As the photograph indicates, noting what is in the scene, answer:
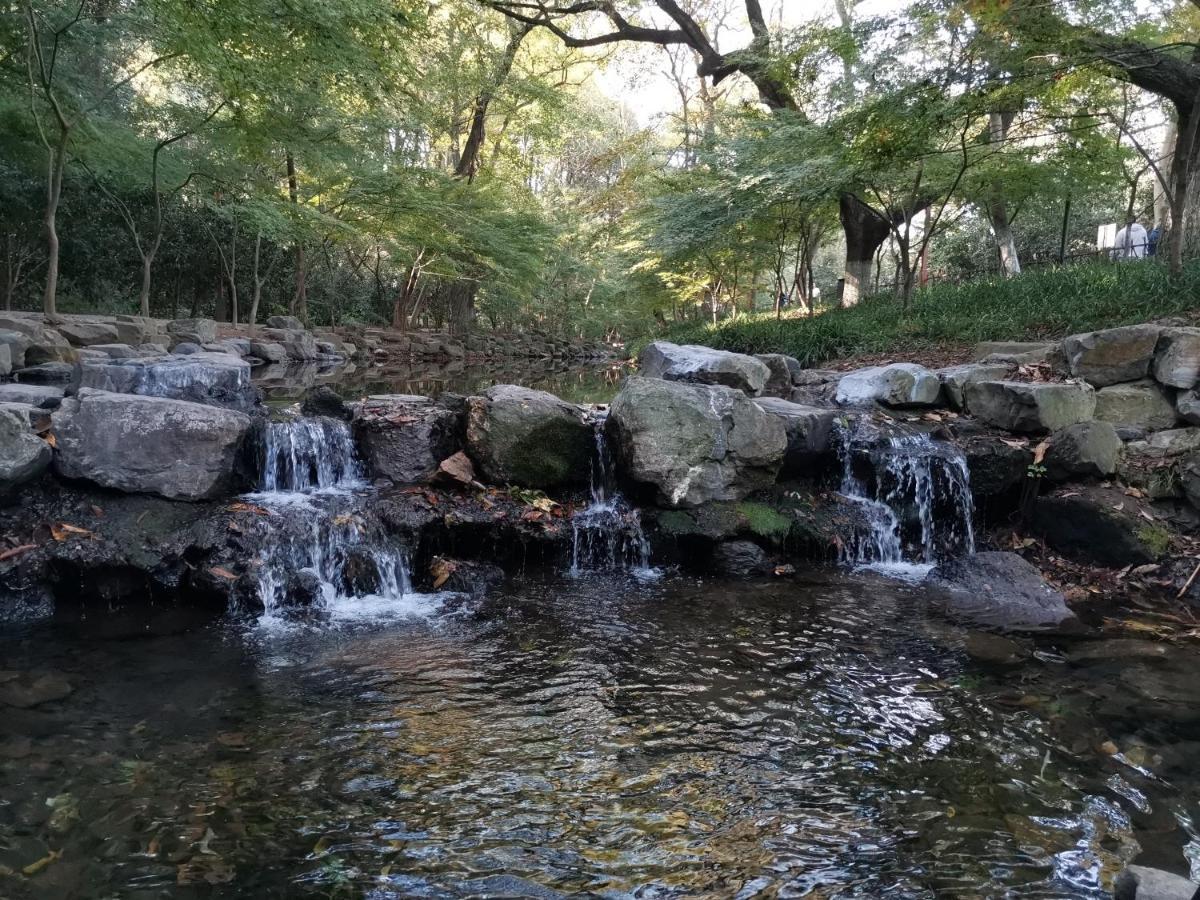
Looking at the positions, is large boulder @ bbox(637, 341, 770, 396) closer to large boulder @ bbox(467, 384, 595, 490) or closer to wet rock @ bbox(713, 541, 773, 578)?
large boulder @ bbox(467, 384, 595, 490)

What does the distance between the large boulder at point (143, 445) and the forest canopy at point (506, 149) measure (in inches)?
219

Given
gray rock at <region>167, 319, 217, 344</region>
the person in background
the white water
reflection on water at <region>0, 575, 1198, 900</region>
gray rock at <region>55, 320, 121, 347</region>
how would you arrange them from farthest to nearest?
the person in background < gray rock at <region>167, 319, 217, 344</region> < gray rock at <region>55, 320, 121, 347</region> < the white water < reflection on water at <region>0, 575, 1198, 900</region>

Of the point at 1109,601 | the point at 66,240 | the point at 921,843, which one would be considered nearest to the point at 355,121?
the point at 66,240

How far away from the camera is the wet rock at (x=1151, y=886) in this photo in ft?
7.21

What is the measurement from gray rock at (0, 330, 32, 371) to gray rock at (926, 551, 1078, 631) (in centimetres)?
1143

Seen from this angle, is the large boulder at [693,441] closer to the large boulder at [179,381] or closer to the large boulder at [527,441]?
the large boulder at [527,441]

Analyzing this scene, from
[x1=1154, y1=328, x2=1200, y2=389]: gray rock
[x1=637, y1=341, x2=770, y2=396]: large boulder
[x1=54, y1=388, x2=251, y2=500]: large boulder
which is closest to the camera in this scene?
[x1=54, y1=388, x2=251, y2=500]: large boulder

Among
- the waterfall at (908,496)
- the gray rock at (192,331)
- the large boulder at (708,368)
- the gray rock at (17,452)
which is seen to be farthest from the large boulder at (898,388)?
the gray rock at (192,331)

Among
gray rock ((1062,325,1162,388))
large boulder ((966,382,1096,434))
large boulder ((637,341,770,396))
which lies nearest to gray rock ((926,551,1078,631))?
large boulder ((966,382,1096,434))

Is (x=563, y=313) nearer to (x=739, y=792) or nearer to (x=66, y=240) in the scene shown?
(x=66, y=240)

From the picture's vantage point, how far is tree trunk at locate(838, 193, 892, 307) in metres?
17.7

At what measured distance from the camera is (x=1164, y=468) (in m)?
6.96

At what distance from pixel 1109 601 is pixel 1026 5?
7078mm

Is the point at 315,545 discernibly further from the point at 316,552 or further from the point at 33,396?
the point at 33,396
